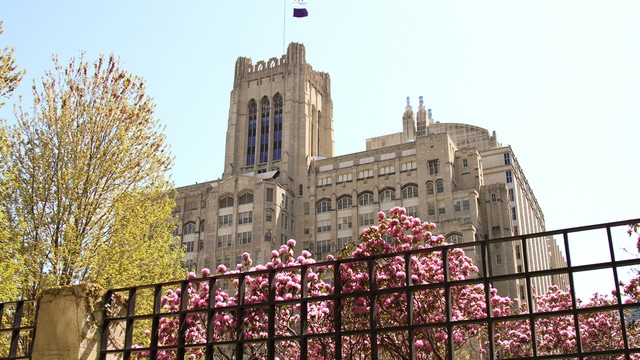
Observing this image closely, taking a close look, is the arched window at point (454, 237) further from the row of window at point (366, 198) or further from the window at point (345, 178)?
the window at point (345, 178)

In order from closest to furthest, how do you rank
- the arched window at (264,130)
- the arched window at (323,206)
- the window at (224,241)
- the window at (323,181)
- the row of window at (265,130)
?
1. the window at (224,241)
2. the arched window at (323,206)
3. the window at (323,181)
4. the row of window at (265,130)
5. the arched window at (264,130)

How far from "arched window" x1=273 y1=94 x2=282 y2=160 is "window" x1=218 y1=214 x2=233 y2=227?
503 inches

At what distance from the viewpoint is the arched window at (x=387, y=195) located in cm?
8025

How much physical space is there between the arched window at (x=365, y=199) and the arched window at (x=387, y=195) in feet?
4.92

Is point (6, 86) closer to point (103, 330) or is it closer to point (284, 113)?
point (103, 330)

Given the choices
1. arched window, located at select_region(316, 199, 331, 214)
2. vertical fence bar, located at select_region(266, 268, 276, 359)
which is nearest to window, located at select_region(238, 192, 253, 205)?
arched window, located at select_region(316, 199, 331, 214)

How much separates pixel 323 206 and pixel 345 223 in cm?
450

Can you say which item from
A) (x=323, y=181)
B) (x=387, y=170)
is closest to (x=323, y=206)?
(x=323, y=181)

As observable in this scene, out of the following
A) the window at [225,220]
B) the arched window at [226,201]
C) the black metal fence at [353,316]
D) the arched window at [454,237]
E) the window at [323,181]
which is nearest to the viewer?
the black metal fence at [353,316]

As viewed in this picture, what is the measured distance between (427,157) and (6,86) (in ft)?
216

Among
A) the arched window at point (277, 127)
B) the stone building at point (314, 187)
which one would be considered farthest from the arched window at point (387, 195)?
the arched window at point (277, 127)

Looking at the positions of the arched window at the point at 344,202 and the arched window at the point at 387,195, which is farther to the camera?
the arched window at the point at 344,202

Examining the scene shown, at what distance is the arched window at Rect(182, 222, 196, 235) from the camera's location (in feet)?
283

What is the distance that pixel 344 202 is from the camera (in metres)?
83.2
